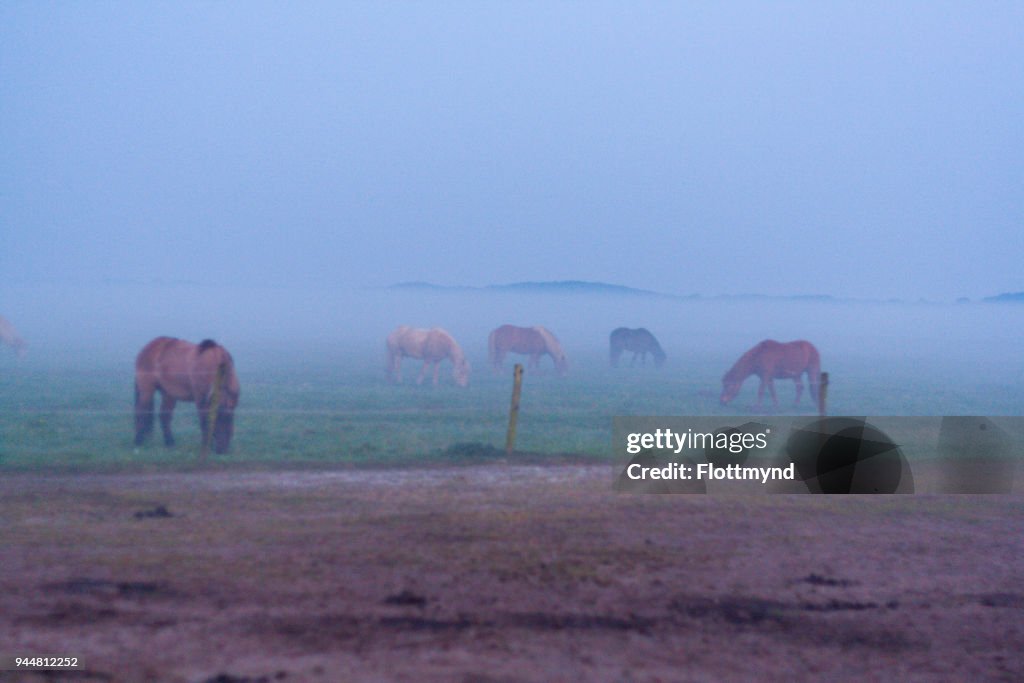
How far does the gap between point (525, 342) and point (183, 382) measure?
21.6 m

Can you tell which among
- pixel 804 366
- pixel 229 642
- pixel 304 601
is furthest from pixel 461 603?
pixel 804 366

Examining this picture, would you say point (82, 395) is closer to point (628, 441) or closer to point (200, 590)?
point (628, 441)

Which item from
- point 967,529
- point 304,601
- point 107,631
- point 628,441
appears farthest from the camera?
point 628,441

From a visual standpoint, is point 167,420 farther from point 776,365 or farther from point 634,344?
point 634,344

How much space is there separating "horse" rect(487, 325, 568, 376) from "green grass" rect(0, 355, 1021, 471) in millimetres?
1177

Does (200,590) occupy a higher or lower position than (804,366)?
lower

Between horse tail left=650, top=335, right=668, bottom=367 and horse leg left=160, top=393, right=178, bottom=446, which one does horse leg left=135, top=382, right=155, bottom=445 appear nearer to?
horse leg left=160, top=393, right=178, bottom=446

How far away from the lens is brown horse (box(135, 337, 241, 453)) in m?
13.7

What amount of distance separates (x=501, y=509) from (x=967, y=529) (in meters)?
4.74

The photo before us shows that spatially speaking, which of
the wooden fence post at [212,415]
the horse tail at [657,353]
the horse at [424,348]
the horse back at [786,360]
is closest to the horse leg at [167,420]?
the wooden fence post at [212,415]

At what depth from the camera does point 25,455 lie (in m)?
12.4

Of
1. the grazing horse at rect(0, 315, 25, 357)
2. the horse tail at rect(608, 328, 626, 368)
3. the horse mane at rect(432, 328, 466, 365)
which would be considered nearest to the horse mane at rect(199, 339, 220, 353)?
the horse mane at rect(432, 328, 466, 365)

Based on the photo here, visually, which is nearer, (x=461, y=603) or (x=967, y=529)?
(x=461, y=603)

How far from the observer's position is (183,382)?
568 inches
